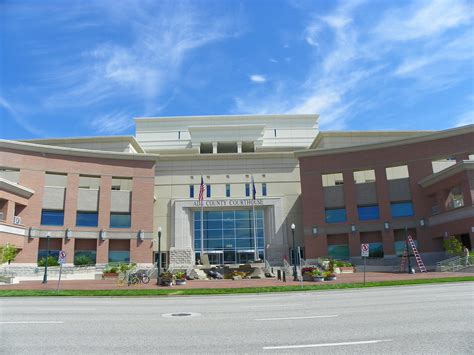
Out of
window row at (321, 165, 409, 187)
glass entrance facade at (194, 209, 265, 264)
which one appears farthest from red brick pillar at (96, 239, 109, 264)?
window row at (321, 165, 409, 187)

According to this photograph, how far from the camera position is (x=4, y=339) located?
869cm

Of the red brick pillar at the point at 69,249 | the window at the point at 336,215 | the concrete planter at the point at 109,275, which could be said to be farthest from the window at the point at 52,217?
the window at the point at 336,215

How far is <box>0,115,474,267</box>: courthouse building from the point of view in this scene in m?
45.4

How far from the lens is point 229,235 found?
55875 millimetres

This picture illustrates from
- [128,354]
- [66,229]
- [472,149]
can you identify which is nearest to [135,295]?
[128,354]

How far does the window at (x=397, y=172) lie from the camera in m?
52.7

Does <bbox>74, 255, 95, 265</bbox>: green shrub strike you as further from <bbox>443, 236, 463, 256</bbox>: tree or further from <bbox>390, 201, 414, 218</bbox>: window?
<bbox>443, 236, 463, 256</bbox>: tree

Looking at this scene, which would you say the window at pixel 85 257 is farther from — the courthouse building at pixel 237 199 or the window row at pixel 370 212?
the window row at pixel 370 212

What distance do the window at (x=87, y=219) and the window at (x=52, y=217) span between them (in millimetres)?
1930

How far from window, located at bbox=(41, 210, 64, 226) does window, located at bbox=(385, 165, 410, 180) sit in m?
41.5

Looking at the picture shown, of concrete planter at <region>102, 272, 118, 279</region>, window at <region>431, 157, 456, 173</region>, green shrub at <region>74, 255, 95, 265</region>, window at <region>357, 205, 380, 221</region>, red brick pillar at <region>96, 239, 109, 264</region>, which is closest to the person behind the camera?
concrete planter at <region>102, 272, 118, 279</region>

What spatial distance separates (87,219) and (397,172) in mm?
40408

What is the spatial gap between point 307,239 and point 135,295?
106ft

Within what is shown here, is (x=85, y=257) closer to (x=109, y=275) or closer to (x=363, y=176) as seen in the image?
(x=109, y=275)
